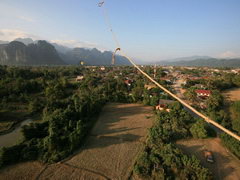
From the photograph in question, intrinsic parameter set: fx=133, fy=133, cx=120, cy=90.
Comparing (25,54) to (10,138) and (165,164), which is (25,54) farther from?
(165,164)

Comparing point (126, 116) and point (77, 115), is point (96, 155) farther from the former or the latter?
point (126, 116)

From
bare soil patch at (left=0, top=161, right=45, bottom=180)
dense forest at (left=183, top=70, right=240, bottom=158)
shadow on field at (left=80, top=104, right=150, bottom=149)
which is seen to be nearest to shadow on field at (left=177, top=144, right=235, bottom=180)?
dense forest at (left=183, top=70, right=240, bottom=158)

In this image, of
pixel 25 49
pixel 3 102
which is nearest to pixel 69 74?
pixel 3 102

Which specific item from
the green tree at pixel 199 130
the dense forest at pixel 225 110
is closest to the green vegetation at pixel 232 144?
the dense forest at pixel 225 110

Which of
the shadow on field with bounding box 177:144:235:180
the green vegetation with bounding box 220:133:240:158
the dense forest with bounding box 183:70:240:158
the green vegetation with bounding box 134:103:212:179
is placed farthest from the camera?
the dense forest with bounding box 183:70:240:158

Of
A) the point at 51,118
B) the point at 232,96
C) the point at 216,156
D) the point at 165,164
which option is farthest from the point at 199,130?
the point at 232,96

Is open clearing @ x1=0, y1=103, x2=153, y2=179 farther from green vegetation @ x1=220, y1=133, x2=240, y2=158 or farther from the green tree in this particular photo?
green vegetation @ x1=220, y1=133, x2=240, y2=158

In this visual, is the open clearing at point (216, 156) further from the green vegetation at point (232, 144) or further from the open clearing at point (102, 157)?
the open clearing at point (102, 157)
